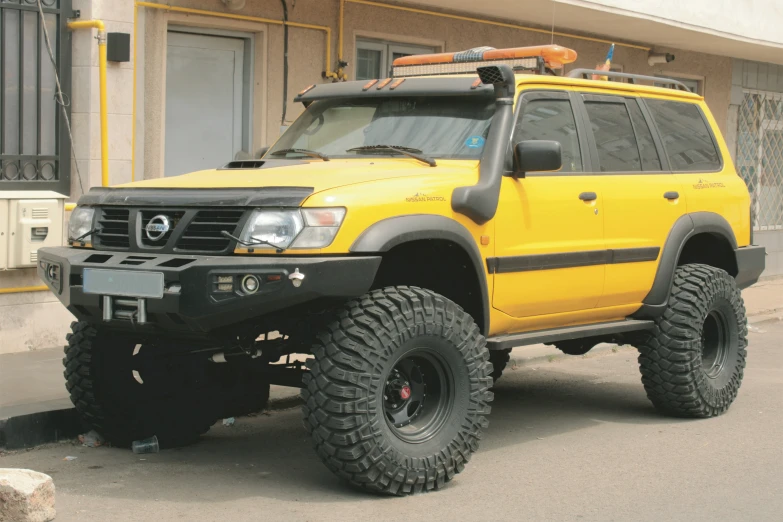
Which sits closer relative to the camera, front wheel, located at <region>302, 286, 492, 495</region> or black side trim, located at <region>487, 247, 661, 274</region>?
front wheel, located at <region>302, 286, 492, 495</region>

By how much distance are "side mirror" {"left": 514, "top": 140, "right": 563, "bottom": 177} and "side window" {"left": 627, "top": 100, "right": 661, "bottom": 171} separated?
130 cm

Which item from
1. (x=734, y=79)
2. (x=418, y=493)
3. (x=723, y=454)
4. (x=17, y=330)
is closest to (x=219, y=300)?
(x=418, y=493)

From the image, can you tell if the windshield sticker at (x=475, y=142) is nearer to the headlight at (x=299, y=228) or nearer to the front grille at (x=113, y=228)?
the headlight at (x=299, y=228)

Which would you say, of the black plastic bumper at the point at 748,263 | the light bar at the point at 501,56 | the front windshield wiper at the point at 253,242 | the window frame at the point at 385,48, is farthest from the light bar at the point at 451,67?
the window frame at the point at 385,48

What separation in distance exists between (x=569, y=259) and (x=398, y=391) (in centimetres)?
144

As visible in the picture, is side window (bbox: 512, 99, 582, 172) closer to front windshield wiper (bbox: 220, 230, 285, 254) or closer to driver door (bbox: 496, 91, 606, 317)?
driver door (bbox: 496, 91, 606, 317)

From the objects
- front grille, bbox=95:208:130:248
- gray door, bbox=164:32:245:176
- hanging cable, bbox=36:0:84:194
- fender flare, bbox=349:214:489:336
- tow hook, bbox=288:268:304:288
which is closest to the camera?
tow hook, bbox=288:268:304:288

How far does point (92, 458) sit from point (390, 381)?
6.01 feet

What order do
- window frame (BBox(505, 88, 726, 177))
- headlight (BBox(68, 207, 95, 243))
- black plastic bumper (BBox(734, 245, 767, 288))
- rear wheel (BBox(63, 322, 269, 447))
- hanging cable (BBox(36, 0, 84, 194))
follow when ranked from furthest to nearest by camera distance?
hanging cable (BBox(36, 0, 84, 194))
black plastic bumper (BBox(734, 245, 767, 288))
window frame (BBox(505, 88, 726, 177))
rear wheel (BBox(63, 322, 269, 447))
headlight (BBox(68, 207, 95, 243))

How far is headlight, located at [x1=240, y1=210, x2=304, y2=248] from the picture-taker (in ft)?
16.4

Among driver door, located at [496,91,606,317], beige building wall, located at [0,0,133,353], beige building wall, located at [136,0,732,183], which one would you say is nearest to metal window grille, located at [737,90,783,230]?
beige building wall, located at [136,0,732,183]

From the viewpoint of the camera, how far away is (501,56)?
6848mm

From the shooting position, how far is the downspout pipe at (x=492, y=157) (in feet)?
18.4

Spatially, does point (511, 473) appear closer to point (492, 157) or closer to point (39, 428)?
point (492, 157)
